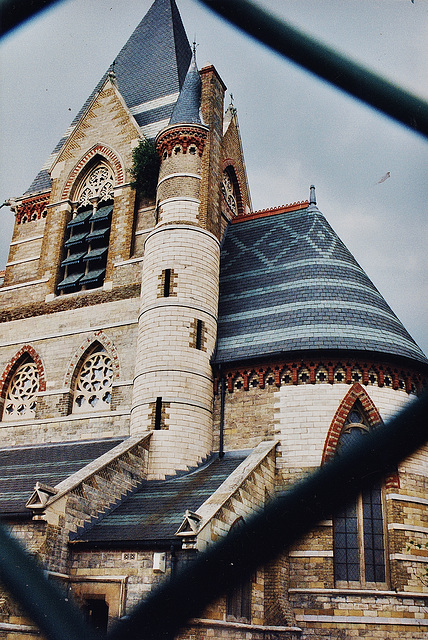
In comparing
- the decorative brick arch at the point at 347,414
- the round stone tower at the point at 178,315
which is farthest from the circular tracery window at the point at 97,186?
the decorative brick arch at the point at 347,414

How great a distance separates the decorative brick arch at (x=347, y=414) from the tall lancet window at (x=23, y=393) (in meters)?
9.41

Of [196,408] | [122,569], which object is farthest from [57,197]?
[122,569]

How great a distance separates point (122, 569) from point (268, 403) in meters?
5.46

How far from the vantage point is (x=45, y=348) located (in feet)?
67.1

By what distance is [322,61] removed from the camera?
6.02ft

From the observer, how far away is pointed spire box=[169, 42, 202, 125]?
2042 centimetres

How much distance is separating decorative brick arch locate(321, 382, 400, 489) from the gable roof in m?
2.07

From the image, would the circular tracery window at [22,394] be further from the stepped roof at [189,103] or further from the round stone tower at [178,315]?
the stepped roof at [189,103]

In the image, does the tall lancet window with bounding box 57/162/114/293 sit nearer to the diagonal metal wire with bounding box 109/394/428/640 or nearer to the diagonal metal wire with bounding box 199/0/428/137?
the diagonal metal wire with bounding box 199/0/428/137

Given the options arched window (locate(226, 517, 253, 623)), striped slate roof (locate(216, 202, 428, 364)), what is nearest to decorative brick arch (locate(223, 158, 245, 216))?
striped slate roof (locate(216, 202, 428, 364))

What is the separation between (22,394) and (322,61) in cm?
1983

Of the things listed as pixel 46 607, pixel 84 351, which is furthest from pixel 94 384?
pixel 46 607

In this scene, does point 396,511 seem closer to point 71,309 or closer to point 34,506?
point 34,506

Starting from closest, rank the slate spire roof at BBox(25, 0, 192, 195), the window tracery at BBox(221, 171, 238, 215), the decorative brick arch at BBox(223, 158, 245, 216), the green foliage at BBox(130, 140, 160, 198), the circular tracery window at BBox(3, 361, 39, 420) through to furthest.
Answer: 1. the circular tracery window at BBox(3, 361, 39, 420)
2. the green foliage at BBox(130, 140, 160, 198)
3. the slate spire roof at BBox(25, 0, 192, 195)
4. the window tracery at BBox(221, 171, 238, 215)
5. the decorative brick arch at BBox(223, 158, 245, 216)
